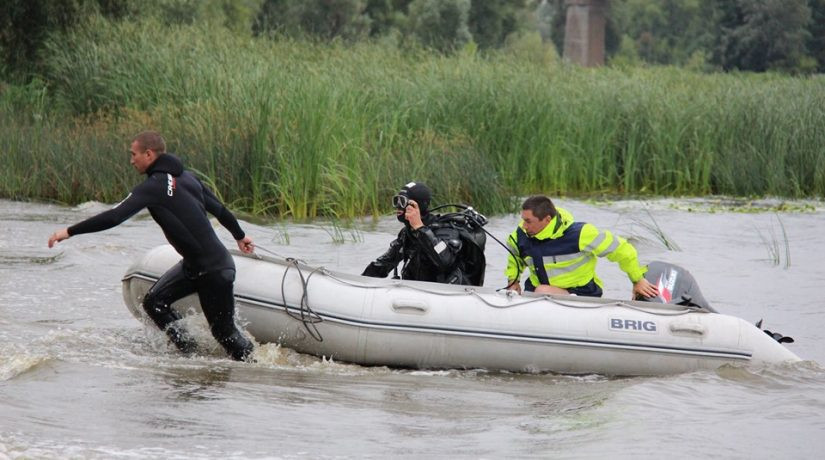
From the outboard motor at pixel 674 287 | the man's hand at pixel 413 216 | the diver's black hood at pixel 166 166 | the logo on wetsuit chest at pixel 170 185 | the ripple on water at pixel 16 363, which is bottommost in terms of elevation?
the ripple on water at pixel 16 363

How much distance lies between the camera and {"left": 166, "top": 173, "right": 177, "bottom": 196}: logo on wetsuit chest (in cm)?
823

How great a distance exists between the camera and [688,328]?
8.65 metres

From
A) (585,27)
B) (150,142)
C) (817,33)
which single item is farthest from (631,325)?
(585,27)

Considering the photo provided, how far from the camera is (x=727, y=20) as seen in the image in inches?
2175

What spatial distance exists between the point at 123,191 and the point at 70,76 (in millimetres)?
4568

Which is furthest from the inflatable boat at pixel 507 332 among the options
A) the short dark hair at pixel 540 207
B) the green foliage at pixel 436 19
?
the green foliage at pixel 436 19

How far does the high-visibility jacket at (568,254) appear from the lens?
9.10 m

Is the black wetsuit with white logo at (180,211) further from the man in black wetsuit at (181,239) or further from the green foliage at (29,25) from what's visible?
the green foliage at (29,25)

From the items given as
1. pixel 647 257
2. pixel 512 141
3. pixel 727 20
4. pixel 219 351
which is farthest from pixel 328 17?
pixel 219 351

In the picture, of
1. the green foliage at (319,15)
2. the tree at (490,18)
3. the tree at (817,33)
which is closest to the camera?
the green foliage at (319,15)

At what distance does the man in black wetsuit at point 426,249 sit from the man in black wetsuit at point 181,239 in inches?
47.8

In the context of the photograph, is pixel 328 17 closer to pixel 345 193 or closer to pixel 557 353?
pixel 345 193

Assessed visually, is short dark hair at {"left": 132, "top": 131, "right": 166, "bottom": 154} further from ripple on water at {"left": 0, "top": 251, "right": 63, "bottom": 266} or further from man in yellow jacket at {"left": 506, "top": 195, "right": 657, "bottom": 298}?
ripple on water at {"left": 0, "top": 251, "right": 63, "bottom": 266}

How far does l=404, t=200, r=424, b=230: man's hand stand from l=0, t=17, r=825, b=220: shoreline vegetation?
581 centimetres
